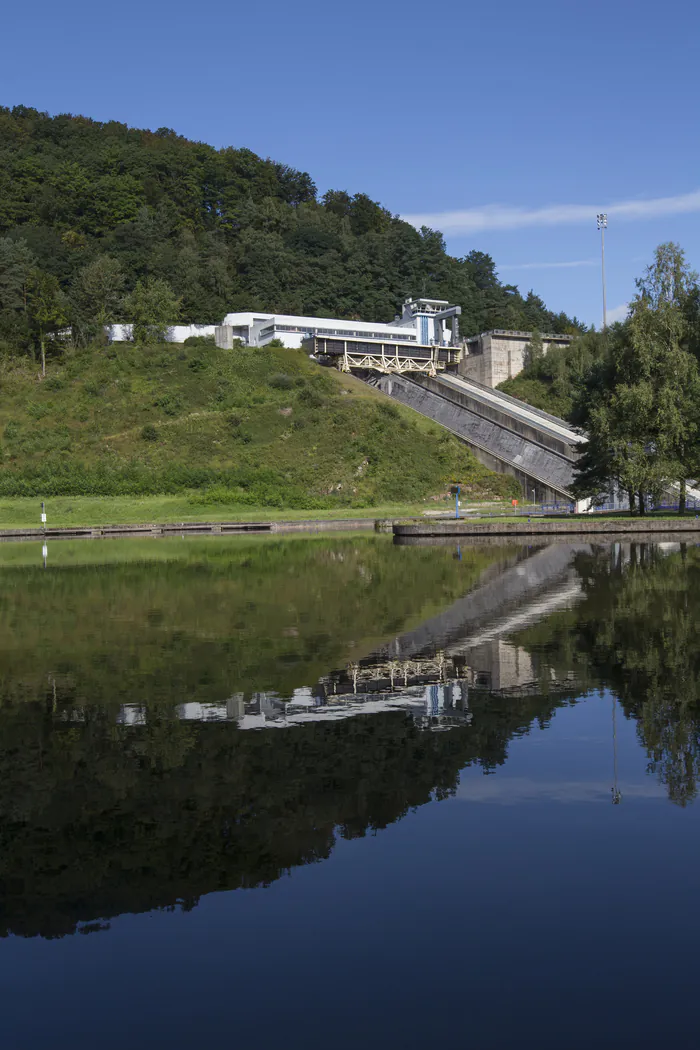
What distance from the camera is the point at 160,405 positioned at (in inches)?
3041

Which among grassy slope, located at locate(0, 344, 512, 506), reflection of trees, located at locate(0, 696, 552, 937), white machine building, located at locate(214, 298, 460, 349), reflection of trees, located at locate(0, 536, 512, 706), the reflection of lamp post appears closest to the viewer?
reflection of trees, located at locate(0, 696, 552, 937)

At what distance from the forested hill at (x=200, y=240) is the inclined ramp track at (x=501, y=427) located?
75.5 ft

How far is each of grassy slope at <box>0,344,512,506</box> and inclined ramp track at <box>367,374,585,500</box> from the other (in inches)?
73.3

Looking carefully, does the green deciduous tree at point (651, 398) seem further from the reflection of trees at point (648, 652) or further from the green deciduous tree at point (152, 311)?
the green deciduous tree at point (152, 311)

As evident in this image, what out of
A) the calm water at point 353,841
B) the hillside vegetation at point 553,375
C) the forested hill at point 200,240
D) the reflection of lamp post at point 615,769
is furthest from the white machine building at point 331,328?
the reflection of lamp post at point 615,769

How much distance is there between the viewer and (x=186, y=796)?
26.7ft

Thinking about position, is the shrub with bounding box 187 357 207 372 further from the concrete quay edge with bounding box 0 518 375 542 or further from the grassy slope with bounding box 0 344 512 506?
the concrete quay edge with bounding box 0 518 375 542

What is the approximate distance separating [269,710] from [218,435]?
206ft

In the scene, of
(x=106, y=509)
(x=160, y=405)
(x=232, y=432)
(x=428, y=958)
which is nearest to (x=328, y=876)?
(x=428, y=958)

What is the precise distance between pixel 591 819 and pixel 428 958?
253 centimetres

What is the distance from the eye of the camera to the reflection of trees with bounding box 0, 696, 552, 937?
6.55 metres

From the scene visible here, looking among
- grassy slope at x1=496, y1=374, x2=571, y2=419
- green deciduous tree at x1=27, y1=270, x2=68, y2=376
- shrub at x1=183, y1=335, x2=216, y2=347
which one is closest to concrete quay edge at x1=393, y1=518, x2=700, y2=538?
grassy slope at x1=496, y1=374, x2=571, y2=419

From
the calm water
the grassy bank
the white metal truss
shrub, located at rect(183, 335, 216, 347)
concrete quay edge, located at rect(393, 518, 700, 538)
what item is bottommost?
the calm water

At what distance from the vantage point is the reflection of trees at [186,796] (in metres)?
6.55
